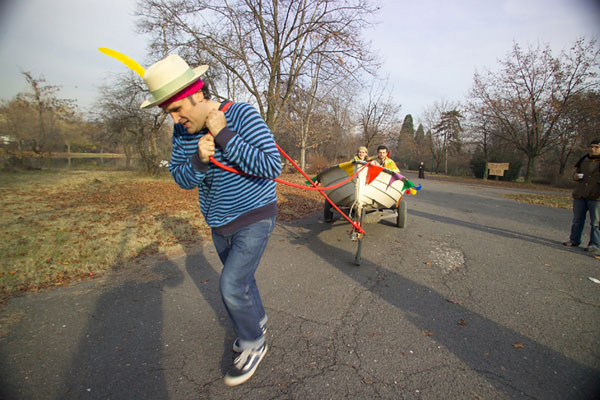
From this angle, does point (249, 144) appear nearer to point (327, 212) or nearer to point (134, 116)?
point (327, 212)

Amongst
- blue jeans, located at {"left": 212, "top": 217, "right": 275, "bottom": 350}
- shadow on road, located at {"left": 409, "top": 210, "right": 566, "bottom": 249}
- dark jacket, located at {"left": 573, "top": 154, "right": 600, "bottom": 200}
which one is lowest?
shadow on road, located at {"left": 409, "top": 210, "right": 566, "bottom": 249}

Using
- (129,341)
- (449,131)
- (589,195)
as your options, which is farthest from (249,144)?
(449,131)

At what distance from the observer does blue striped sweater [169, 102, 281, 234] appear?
1.70 meters

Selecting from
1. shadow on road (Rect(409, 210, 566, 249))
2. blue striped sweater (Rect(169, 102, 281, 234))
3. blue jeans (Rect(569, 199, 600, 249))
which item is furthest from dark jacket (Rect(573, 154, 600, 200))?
blue striped sweater (Rect(169, 102, 281, 234))

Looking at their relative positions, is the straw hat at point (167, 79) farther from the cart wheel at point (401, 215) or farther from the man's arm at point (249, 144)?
the cart wheel at point (401, 215)

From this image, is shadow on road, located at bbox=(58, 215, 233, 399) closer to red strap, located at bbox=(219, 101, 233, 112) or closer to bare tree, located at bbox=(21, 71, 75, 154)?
red strap, located at bbox=(219, 101, 233, 112)

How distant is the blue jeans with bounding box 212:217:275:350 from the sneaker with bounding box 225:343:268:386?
5 centimetres

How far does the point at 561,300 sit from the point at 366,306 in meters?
2.32

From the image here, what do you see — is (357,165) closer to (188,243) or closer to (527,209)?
(188,243)

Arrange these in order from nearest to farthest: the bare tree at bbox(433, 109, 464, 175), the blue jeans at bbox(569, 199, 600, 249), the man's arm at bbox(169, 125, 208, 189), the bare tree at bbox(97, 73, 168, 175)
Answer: the man's arm at bbox(169, 125, 208, 189), the blue jeans at bbox(569, 199, 600, 249), the bare tree at bbox(97, 73, 168, 175), the bare tree at bbox(433, 109, 464, 175)

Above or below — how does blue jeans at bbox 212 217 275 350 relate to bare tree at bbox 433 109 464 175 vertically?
below

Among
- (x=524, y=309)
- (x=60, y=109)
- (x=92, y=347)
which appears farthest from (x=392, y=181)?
(x=60, y=109)

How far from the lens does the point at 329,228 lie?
246 inches

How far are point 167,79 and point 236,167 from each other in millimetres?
642
